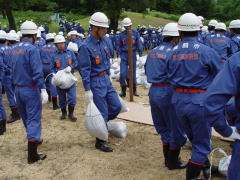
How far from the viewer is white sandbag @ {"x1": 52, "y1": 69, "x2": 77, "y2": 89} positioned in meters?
6.65

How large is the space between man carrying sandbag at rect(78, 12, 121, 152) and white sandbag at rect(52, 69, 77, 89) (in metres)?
1.66

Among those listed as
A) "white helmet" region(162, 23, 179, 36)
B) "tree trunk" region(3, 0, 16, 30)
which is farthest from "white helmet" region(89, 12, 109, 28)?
"tree trunk" region(3, 0, 16, 30)

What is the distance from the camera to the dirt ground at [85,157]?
447 cm

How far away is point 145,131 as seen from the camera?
242 inches

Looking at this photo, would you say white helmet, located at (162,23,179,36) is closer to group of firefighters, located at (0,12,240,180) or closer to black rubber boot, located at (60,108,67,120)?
group of firefighters, located at (0,12,240,180)

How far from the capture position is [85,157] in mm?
5043

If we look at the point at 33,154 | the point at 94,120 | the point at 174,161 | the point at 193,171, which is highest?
the point at 94,120

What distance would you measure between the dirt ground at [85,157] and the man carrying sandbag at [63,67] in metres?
0.58

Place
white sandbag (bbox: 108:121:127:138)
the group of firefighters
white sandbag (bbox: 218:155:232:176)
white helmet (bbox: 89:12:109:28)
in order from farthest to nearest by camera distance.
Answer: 1. white sandbag (bbox: 108:121:127:138)
2. white helmet (bbox: 89:12:109:28)
3. white sandbag (bbox: 218:155:232:176)
4. the group of firefighters

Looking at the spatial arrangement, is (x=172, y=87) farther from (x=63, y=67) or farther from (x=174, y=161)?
(x=63, y=67)

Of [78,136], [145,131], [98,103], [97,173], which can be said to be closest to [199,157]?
[97,173]

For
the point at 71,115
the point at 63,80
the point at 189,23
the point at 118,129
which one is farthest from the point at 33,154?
the point at 189,23

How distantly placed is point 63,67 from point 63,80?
748mm

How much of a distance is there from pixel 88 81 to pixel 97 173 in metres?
1.41
